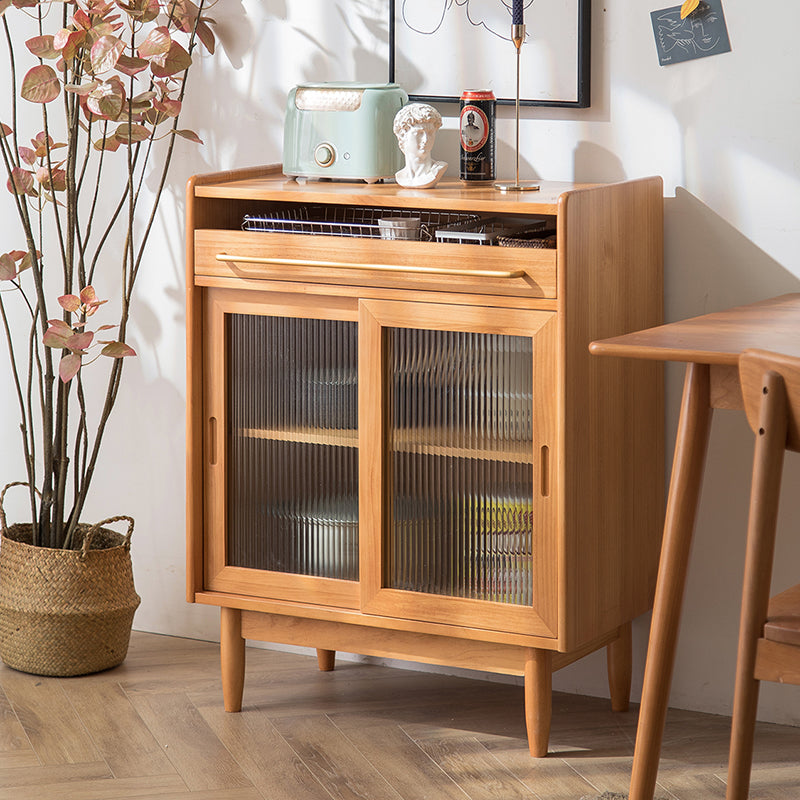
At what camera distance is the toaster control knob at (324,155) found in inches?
107

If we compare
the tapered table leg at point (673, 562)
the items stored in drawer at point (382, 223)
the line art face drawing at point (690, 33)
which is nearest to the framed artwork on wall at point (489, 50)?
the line art face drawing at point (690, 33)

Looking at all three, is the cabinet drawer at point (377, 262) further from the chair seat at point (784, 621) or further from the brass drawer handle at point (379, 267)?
the chair seat at point (784, 621)

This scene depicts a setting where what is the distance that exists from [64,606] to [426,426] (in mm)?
966

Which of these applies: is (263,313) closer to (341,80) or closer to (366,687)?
(341,80)

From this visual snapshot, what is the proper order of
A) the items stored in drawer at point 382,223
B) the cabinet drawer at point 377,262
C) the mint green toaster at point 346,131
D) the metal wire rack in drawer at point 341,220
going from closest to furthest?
the cabinet drawer at point 377,262 < the items stored in drawer at point 382,223 < the metal wire rack in drawer at point 341,220 < the mint green toaster at point 346,131

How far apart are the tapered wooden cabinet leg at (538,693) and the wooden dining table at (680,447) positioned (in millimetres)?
435

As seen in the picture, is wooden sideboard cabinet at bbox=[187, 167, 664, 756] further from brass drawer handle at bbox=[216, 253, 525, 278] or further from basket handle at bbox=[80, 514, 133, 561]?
basket handle at bbox=[80, 514, 133, 561]

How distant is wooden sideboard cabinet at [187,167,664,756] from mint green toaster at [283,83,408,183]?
5 centimetres

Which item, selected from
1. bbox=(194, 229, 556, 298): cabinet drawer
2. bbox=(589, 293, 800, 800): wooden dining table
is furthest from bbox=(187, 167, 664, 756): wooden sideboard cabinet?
bbox=(589, 293, 800, 800): wooden dining table

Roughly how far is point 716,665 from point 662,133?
108cm

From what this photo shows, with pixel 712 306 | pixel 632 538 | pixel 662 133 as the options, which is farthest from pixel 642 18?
pixel 632 538

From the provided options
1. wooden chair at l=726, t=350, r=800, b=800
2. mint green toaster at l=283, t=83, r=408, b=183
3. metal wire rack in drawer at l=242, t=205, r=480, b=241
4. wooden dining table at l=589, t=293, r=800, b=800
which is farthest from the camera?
mint green toaster at l=283, t=83, r=408, b=183

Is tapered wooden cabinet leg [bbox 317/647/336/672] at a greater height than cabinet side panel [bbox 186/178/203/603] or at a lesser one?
lesser

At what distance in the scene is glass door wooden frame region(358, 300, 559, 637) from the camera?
239cm
